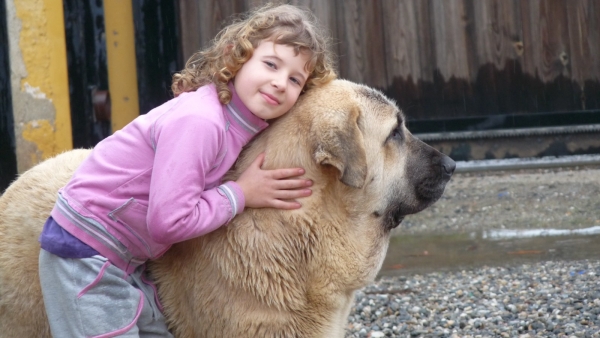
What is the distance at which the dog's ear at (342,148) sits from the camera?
278 centimetres

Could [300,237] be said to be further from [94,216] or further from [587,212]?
[587,212]

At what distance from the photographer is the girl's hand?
2.80 metres

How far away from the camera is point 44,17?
5.55 meters

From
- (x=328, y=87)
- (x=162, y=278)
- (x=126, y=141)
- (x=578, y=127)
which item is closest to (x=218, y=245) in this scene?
(x=162, y=278)

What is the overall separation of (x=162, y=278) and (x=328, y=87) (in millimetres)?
926

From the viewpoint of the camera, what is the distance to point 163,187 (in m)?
2.55

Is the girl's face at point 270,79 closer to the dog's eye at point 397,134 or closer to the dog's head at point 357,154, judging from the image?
the dog's head at point 357,154

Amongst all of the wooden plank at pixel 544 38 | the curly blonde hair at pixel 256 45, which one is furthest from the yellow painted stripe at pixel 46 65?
the wooden plank at pixel 544 38

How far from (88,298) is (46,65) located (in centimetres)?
332

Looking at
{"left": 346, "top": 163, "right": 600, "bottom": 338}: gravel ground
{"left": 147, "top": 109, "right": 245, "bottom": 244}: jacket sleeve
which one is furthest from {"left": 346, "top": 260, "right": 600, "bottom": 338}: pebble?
{"left": 147, "top": 109, "right": 245, "bottom": 244}: jacket sleeve

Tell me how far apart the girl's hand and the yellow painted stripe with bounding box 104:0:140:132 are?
3496mm

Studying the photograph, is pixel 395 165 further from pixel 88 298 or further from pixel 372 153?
pixel 88 298

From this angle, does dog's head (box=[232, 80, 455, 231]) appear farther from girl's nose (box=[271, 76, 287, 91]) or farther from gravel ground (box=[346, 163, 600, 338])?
gravel ground (box=[346, 163, 600, 338])

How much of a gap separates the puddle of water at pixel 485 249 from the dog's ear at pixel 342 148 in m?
2.47
